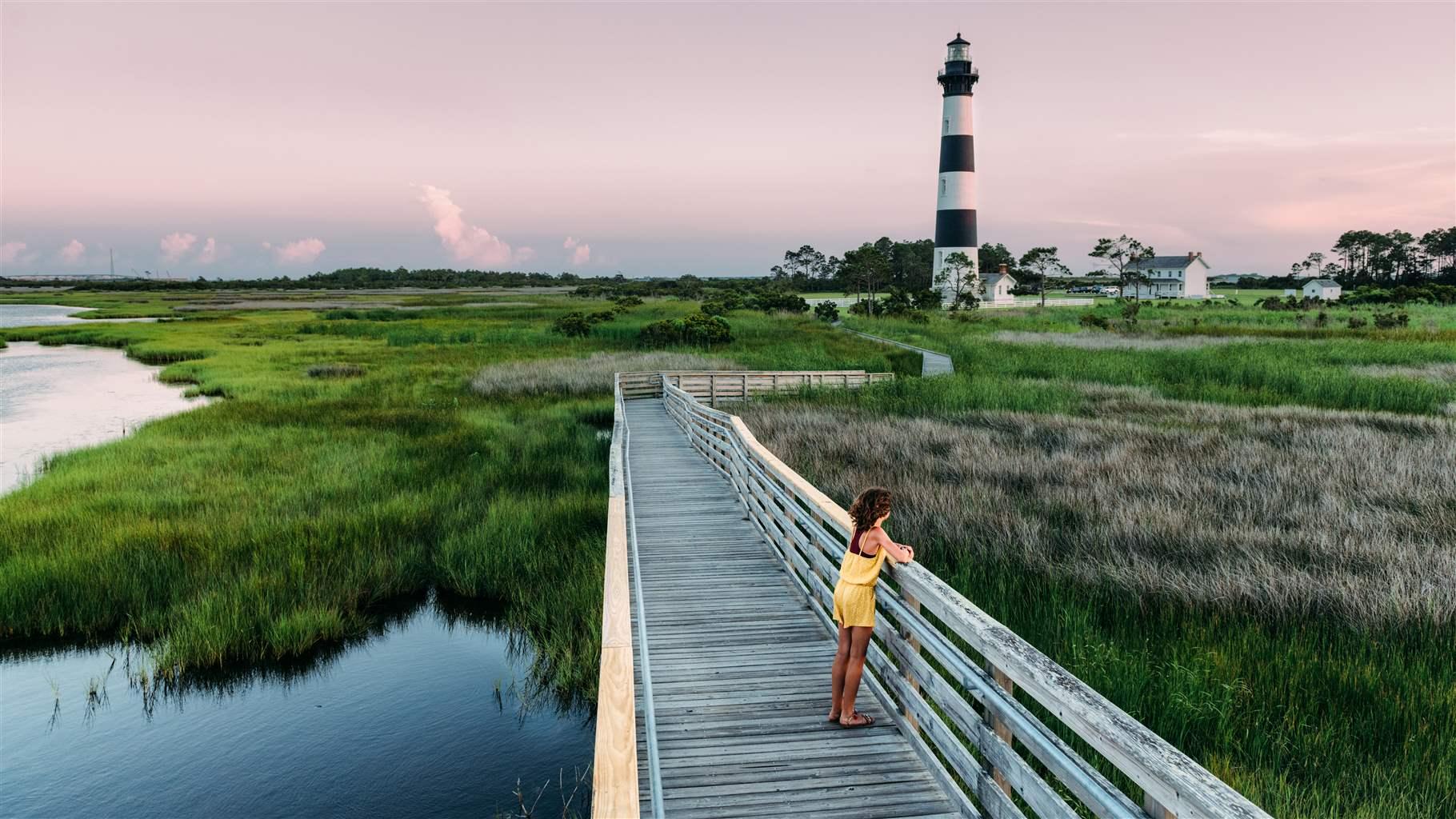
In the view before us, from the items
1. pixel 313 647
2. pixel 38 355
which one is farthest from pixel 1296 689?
pixel 38 355

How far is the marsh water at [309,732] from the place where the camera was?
23.1 feet

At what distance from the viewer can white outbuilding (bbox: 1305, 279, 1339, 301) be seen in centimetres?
9969

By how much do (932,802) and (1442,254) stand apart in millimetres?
134272

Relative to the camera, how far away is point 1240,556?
30.0 feet

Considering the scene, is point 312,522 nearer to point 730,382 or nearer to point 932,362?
point 730,382

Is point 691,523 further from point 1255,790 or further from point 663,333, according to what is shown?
point 663,333

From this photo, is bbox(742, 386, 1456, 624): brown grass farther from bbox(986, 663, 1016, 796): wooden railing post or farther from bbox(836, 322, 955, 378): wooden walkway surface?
bbox(836, 322, 955, 378): wooden walkway surface

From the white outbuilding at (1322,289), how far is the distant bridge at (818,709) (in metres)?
114

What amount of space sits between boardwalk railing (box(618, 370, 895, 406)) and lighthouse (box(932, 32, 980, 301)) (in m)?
43.0

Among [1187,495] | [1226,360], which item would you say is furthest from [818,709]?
[1226,360]

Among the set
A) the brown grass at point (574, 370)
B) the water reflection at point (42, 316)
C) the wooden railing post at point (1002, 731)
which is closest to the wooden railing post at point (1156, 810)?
the wooden railing post at point (1002, 731)

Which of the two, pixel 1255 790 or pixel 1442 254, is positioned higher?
pixel 1442 254

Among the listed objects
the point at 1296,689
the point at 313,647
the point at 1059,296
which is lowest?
the point at 313,647

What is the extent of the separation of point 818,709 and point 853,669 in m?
0.58
